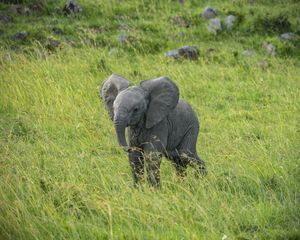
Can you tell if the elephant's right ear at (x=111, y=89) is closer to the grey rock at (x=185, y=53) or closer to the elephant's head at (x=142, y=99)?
the elephant's head at (x=142, y=99)

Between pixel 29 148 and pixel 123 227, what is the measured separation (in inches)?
123

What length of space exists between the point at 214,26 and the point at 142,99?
10.0 metres

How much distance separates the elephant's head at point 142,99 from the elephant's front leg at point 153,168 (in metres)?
0.35

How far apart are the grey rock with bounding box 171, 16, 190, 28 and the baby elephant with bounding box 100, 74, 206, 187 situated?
382 inches

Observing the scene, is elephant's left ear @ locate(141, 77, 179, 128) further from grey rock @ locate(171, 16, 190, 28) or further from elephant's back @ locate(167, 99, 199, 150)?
grey rock @ locate(171, 16, 190, 28)

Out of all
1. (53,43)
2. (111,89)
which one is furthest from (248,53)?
(111,89)

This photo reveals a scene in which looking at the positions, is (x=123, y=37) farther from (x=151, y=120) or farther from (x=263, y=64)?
(x=151, y=120)

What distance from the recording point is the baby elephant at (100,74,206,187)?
22.7ft

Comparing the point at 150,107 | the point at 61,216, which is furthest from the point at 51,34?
the point at 61,216

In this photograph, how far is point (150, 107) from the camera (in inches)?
283

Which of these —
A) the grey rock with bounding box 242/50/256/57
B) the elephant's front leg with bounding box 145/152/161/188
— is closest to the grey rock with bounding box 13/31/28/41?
the grey rock with bounding box 242/50/256/57

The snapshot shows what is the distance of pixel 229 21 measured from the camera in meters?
16.8

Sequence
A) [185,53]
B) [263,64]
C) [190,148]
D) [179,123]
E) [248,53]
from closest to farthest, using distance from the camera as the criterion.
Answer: [179,123] < [190,148] < [263,64] < [185,53] < [248,53]

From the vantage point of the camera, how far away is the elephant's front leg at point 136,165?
7264 millimetres
